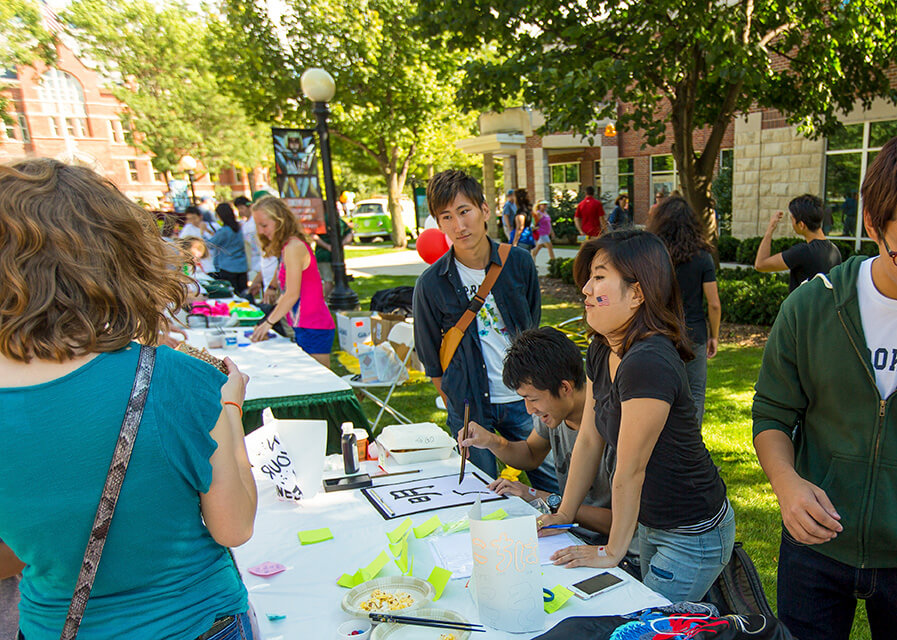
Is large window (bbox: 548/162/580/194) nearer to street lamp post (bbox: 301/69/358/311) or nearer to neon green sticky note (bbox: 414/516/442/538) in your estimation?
street lamp post (bbox: 301/69/358/311)

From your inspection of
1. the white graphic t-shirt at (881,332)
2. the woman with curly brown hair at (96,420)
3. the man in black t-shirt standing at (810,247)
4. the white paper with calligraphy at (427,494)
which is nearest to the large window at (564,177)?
the man in black t-shirt standing at (810,247)

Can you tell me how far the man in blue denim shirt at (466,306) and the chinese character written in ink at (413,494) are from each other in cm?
67

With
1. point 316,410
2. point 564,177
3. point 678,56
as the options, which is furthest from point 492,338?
point 564,177

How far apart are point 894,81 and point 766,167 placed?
2608 mm

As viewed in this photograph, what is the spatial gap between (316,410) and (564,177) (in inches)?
746

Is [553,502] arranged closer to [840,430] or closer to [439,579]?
[439,579]

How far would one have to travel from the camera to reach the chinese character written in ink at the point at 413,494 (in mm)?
2205

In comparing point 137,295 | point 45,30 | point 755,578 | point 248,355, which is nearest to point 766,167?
point 248,355

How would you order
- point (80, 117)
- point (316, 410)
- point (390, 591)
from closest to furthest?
point (390, 591) < point (316, 410) < point (80, 117)

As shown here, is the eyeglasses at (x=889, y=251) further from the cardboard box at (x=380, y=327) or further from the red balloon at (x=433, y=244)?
the red balloon at (x=433, y=244)

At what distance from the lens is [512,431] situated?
301 cm

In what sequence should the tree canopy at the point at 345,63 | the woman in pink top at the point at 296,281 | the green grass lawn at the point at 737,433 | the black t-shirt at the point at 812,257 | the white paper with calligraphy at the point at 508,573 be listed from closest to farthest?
1. the white paper with calligraphy at the point at 508,573
2. the green grass lawn at the point at 737,433
3. the black t-shirt at the point at 812,257
4. the woman in pink top at the point at 296,281
5. the tree canopy at the point at 345,63

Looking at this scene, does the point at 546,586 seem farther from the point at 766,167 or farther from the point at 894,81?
the point at 766,167

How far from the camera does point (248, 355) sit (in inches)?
171
